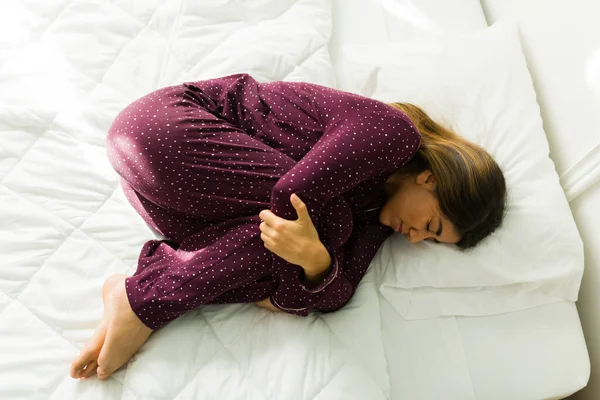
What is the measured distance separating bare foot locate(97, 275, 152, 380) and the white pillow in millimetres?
498

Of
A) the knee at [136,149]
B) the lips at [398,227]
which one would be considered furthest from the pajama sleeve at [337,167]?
the knee at [136,149]

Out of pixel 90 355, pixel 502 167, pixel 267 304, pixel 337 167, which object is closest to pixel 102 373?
pixel 90 355

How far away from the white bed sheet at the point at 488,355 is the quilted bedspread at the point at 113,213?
0.20ft

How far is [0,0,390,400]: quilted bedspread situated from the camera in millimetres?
919

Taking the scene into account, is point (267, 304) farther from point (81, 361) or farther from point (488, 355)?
point (488, 355)

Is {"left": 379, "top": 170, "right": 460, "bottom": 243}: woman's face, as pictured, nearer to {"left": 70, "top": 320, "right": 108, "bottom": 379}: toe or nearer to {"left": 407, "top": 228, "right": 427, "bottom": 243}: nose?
{"left": 407, "top": 228, "right": 427, "bottom": 243}: nose

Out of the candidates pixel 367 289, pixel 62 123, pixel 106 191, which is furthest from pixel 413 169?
pixel 62 123

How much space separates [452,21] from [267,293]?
0.90 meters

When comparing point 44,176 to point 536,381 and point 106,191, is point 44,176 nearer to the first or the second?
point 106,191

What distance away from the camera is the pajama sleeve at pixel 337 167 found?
93cm

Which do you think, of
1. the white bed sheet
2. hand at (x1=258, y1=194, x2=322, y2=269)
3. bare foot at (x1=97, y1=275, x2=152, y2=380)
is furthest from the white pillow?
bare foot at (x1=97, y1=275, x2=152, y2=380)

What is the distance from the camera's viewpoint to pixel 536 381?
1022mm

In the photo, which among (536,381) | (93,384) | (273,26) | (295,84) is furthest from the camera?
(273,26)

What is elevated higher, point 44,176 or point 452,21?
point 452,21
